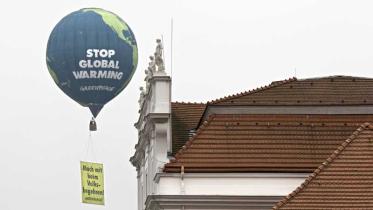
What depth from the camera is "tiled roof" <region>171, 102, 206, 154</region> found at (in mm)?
77938

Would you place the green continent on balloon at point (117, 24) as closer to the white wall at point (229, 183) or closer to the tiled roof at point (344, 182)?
the white wall at point (229, 183)

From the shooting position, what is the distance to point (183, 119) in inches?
3182

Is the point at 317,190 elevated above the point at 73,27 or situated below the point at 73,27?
below

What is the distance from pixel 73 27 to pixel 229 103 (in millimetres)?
7283

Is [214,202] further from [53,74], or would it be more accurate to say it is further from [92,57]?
[53,74]

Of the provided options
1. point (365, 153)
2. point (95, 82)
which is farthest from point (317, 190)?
point (95, 82)

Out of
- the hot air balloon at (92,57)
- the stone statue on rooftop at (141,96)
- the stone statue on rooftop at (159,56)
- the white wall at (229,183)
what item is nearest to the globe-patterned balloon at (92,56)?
the hot air balloon at (92,57)

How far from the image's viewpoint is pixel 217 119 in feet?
246

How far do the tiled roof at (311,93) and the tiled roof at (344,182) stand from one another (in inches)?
507

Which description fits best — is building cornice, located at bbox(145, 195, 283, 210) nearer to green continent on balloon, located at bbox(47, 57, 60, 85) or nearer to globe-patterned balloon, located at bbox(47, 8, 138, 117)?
globe-patterned balloon, located at bbox(47, 8, 138, 117)

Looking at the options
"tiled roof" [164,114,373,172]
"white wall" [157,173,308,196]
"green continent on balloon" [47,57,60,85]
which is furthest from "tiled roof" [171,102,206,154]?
"green continent on balloon" [47,57,60,85]

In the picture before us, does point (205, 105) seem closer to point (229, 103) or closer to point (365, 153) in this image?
point (229, 103)

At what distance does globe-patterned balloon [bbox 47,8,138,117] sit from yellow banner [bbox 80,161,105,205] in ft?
7.36

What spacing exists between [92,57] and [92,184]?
4.47m
